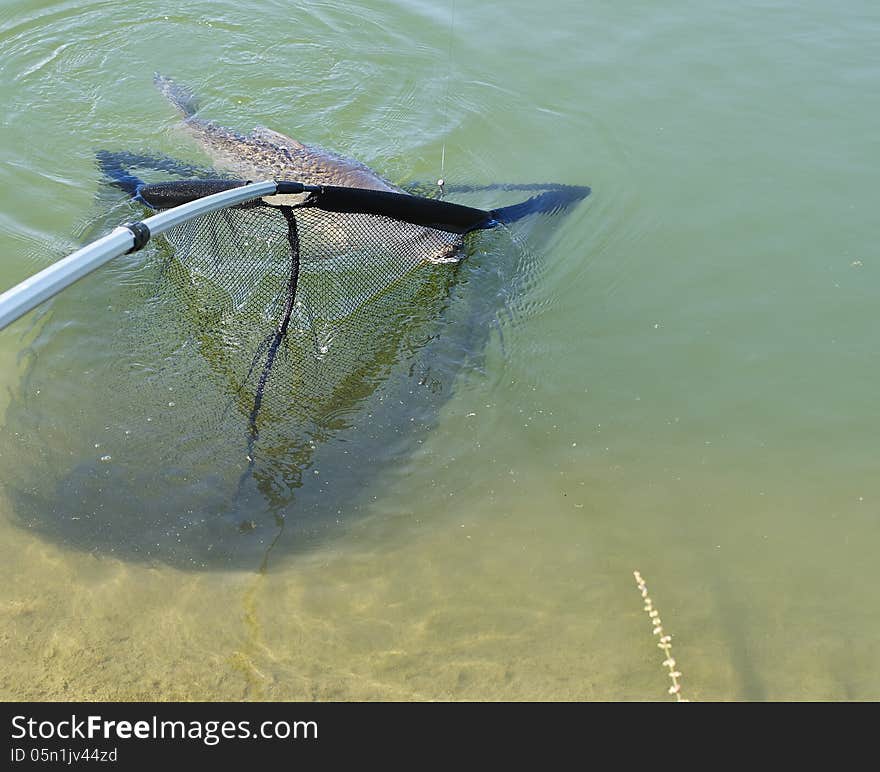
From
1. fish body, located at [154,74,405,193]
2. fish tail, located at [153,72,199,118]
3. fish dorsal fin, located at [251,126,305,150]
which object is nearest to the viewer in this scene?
fish body, located at [154,74,405,193]

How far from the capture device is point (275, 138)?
6512 mm

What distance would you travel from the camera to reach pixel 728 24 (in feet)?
26.8

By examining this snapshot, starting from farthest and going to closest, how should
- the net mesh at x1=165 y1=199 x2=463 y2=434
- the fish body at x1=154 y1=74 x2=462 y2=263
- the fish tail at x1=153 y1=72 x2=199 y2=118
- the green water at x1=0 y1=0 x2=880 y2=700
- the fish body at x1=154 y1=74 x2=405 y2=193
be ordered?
the fish tail at x1=153 y1=72 x2=199 y2=118 → the fish body at x1=154 y1=74 x2=405 y2=193 → the fish body at x1=154 y1=74 x2=462 y2=263 → the net mesh at x1=165 y1=199 x2=463 y2=434 → the green water at x1=0 y1=0 x2=880 y2=700

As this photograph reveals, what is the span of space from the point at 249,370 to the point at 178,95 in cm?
369

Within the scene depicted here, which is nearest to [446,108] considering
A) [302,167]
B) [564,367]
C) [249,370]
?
[302,167]

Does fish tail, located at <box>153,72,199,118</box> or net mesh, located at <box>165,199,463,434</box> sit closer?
net mesh, located at <box>165,199,463,434</box>

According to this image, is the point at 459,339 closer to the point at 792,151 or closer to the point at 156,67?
the point at 792,151

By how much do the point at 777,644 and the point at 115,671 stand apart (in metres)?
2.60

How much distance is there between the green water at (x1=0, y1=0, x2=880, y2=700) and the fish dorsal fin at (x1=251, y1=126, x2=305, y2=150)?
0.36 m

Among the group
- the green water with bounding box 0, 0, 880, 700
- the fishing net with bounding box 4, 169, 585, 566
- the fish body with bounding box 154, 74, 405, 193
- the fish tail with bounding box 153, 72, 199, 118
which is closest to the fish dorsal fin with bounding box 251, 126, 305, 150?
the fish body with bounding box 154, 74, 405, 193

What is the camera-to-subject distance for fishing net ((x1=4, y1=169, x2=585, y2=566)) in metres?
4.01

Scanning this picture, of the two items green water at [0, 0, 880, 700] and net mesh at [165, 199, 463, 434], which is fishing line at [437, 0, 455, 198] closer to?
green water at [0, 0, 880, 700]

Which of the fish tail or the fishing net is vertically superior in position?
the fish tail
